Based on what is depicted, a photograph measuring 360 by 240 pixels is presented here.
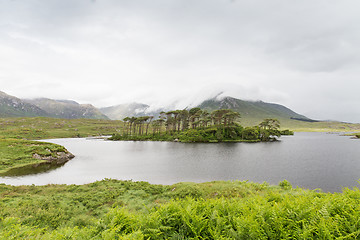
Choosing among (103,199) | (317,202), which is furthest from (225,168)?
(317,202)

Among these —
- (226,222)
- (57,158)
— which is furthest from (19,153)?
(226,222)

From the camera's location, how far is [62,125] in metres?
178

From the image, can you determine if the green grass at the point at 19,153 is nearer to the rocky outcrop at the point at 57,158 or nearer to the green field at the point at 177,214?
the rocky outcrop at the point at 57,158

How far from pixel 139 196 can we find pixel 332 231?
15.9 m

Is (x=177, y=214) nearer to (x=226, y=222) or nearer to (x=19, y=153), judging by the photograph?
(x=226, y=222)

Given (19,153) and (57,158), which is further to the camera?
(57,158)

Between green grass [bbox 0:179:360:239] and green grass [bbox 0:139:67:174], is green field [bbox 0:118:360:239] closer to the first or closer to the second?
green grass [bbox 0:179:360:239]

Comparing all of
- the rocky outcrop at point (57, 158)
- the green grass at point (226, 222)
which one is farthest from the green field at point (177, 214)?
the rocky outcrop at point (57, 158)

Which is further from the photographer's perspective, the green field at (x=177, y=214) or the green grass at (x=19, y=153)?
the green grass at (x=19, y=153)

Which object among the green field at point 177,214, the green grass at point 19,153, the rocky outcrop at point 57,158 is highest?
the green field at point 177,214

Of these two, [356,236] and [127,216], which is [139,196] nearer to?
[127,216]

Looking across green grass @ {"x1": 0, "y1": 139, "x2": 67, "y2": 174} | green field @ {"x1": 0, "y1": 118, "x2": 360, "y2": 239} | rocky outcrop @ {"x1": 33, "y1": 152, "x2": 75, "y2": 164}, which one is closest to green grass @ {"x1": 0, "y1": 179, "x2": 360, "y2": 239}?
green field @ {"x1": 0, "y1": 118, "x2": 360, "y2": 239}

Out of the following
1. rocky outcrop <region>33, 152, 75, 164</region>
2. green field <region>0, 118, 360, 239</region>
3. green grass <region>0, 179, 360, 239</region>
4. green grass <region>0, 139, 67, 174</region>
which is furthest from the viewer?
rocky outcrop <region>33, 152, 75, 164</region>

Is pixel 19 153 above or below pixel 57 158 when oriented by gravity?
above
